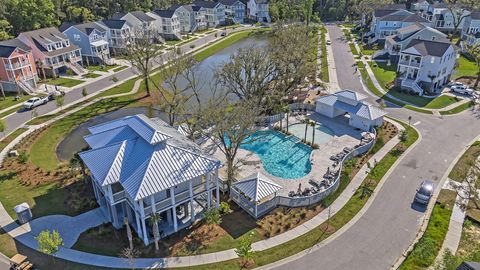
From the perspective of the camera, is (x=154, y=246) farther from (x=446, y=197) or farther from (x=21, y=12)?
(x=21, y=12)

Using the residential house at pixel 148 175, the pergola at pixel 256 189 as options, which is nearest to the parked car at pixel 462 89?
the pergola at pixel 256 189

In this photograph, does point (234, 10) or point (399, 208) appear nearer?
point (399, 208)

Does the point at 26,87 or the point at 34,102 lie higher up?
the point at 26,87

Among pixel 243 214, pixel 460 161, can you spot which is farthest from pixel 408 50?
pixel 243 214

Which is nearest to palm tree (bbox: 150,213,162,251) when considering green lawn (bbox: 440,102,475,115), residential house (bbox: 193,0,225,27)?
green lawn (bbox: 440,102,475,115)

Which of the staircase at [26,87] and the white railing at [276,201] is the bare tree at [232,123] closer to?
the white railing at [276,201]

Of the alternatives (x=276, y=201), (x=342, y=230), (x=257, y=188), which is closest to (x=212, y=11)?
(x=276, y=201)

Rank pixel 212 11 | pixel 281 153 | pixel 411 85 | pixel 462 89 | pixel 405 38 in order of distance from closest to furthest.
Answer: pixel 281 153
pixel 462 89
pixel 411 85
pixel 405 38
pixel 212 11

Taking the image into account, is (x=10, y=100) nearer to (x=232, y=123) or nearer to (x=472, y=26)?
(x=232, y=123)
